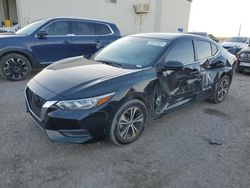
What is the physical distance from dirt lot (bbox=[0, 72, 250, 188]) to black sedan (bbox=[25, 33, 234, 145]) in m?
0.30

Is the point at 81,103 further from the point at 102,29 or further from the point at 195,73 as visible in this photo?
the point at 102,29

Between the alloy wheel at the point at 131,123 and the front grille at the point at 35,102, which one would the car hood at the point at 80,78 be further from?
the alloy wheel at the point at 131,123

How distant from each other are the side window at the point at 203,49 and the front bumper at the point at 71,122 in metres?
2.36

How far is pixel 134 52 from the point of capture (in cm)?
366

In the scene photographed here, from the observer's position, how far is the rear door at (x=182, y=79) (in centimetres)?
342

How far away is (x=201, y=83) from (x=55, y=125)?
2.79 metres

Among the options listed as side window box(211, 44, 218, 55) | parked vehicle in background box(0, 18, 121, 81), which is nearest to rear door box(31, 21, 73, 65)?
parked vehicle in background box(0, 18, 121, 81)

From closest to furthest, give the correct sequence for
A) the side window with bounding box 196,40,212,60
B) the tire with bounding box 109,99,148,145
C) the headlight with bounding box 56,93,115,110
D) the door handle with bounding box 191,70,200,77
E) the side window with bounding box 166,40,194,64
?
the headlight with bounding box 56,93,115,110, the tire with bounding box 109,99,148,145, the side window with bounding box 166,40,194,64, the door handle with bounding box 191,70,200,77, the side window with bounding box 196,40,212,60

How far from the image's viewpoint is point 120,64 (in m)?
3.41

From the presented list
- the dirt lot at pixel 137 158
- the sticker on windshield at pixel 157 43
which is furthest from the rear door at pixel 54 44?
the sticker on windshield at pixel 157 43

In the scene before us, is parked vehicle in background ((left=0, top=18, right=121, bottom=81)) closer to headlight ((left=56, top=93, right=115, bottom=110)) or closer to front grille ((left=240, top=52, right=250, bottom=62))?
headlight ((left=56, top=93, right=115, bottom=110))

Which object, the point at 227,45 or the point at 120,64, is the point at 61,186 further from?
the point at 227,45

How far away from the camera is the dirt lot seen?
96.4 inches

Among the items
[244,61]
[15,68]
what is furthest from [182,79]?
[244,61]
